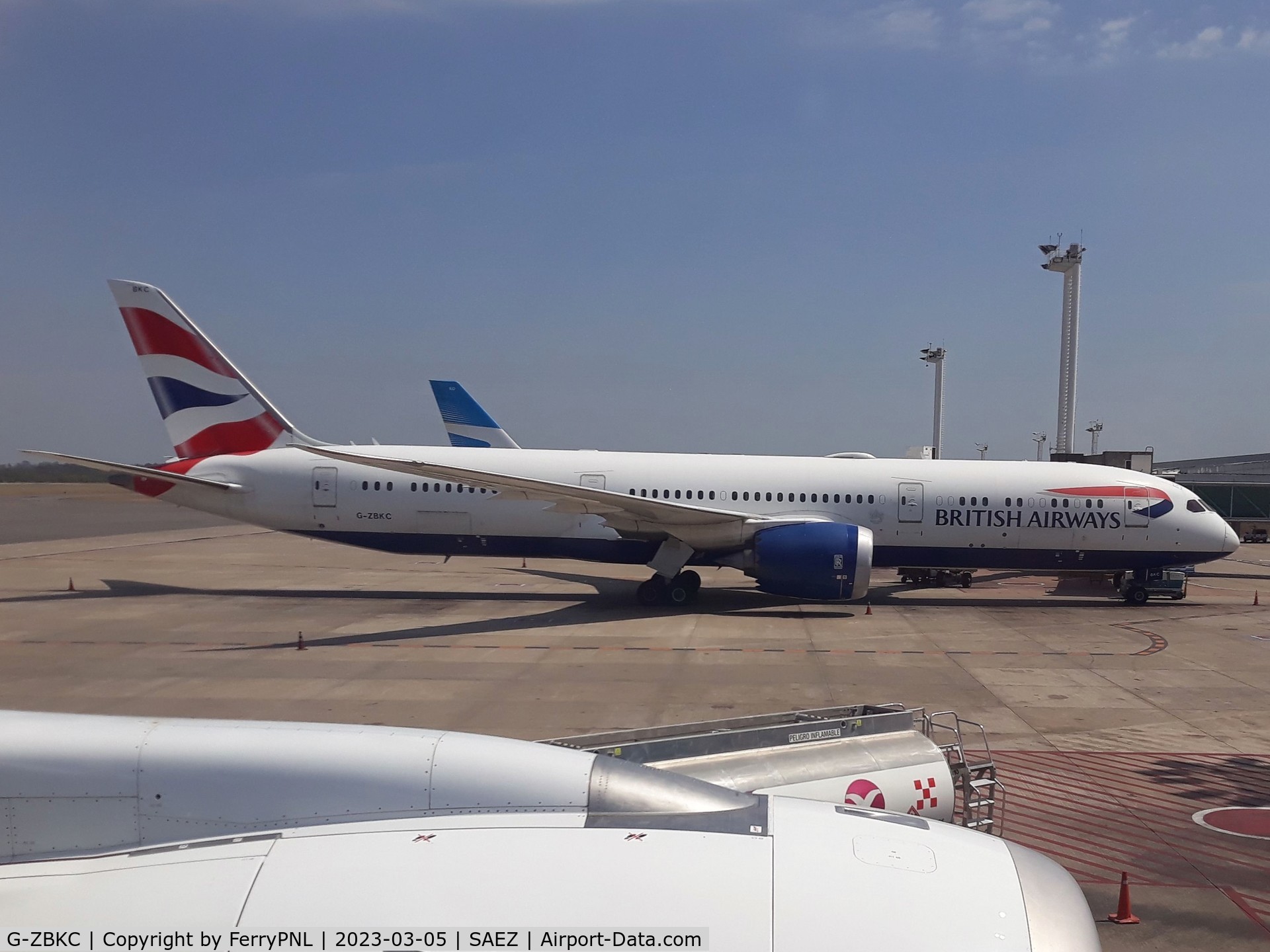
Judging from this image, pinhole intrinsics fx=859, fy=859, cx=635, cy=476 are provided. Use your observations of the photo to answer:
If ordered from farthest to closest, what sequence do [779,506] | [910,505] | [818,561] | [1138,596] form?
[1138,596], [779,506], [910,505], [818,561]

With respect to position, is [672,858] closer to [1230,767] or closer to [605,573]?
[1230,767]

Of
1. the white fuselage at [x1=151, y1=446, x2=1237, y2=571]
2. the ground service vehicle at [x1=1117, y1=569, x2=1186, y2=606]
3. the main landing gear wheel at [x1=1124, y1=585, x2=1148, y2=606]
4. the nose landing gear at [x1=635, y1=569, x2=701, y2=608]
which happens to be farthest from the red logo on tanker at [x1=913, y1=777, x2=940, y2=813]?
the main landing gear wheel at [x1=1124, y1=585, x2=1148, y2=606]

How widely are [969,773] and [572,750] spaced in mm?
3933

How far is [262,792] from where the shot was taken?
4.43m

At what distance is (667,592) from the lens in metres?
22.0

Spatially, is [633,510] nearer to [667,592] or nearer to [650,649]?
[667,592]

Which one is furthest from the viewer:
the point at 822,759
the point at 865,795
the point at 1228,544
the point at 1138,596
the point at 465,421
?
the point at 465,421

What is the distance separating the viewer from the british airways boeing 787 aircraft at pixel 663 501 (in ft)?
72.8

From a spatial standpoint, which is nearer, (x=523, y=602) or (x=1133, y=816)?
(x=1133, y=816)

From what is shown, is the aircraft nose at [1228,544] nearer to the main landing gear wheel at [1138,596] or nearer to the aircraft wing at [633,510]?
the main landing gear wheel at [1138,596]

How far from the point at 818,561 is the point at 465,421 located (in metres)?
25.7

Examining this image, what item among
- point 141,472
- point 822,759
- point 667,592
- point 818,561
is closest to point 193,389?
point 141,472

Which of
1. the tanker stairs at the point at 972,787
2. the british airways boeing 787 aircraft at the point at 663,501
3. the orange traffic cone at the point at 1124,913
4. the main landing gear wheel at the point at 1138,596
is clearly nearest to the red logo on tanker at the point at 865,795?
the tanker stairs at the point at 972,787

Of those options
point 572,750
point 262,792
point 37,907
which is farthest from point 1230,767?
point 37,907
